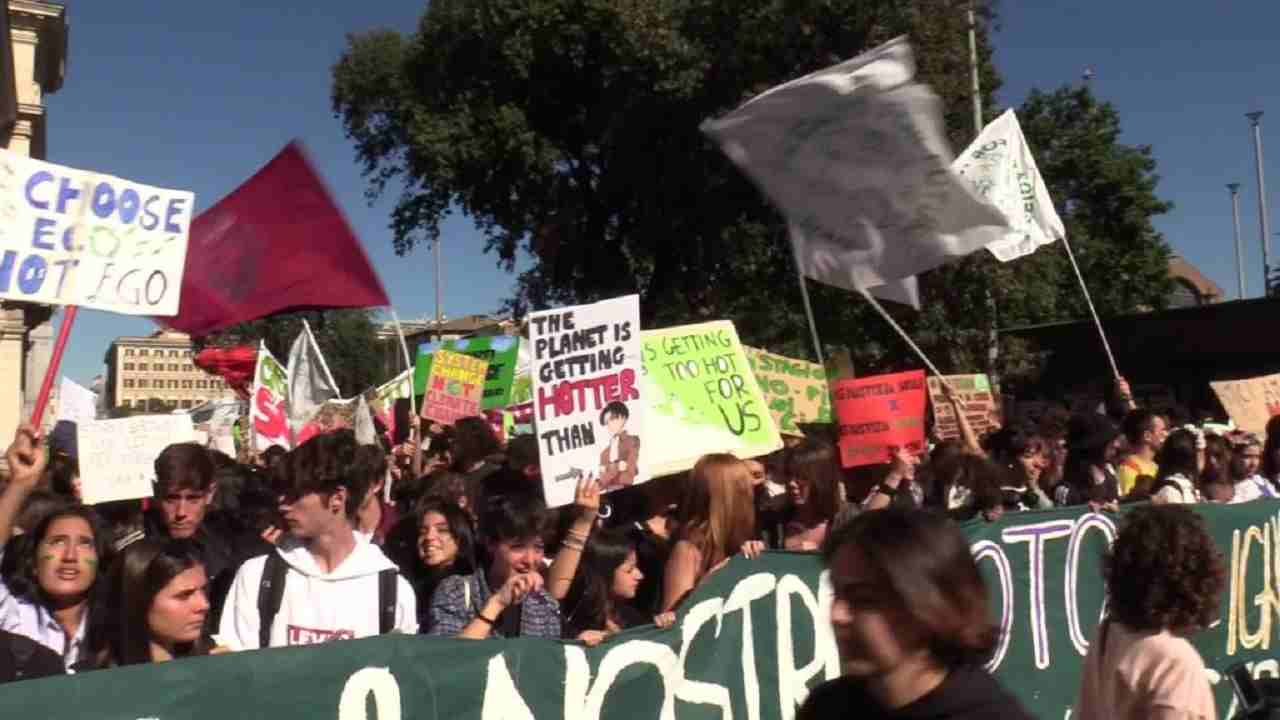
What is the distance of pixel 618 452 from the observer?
18.3ft

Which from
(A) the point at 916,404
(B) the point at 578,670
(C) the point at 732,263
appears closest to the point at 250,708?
(B) the point at 578,670

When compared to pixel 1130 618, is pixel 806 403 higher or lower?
higher

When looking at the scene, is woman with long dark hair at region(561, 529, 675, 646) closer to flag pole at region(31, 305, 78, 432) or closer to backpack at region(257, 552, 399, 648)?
backpack at region(257, 552, 399, 648)

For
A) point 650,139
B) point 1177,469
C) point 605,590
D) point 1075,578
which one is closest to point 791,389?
point 1177,469

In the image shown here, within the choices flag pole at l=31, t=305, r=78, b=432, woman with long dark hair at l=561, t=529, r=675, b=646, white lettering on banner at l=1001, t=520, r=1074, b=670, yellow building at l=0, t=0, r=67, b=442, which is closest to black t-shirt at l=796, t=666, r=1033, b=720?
woman with long dark hair at l=561, t=529, r=675, b=646

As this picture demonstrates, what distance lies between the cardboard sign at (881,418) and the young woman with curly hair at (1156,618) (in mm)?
4251

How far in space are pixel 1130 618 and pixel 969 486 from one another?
336 cm

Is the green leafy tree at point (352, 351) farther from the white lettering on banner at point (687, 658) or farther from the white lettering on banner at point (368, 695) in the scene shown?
the white lettering on banner at point (368, 695)

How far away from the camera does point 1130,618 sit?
3264 millimetres

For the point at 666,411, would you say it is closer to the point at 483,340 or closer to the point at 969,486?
the point at 969,486

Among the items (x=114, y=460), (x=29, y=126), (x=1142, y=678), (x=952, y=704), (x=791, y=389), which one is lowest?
(x=1142, y=678)

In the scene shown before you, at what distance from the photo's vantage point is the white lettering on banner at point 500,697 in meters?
3.98

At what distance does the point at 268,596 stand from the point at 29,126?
4052 centimetres

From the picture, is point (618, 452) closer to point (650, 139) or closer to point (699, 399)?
point (699, 399)
